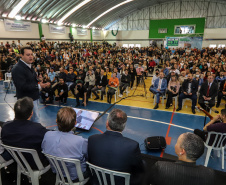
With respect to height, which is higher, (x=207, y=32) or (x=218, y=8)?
(x=218, y=8)

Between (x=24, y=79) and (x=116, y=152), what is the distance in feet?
6.62

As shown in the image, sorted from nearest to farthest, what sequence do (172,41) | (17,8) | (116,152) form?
(116,152), (17,8), (172,41)

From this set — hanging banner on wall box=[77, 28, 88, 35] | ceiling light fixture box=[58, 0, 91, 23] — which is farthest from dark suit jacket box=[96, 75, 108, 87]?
hanging banner on wall box=[77, 28, 88, 35]

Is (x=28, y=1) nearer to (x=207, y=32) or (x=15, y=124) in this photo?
(x=15, y=124)

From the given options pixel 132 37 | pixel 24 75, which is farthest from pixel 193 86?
pixel 132 37

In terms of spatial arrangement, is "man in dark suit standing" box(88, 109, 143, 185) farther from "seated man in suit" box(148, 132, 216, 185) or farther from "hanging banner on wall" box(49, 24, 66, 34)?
"hanging banner on wall" box(49, 24, 66, 34)

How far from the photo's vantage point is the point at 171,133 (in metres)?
4.28

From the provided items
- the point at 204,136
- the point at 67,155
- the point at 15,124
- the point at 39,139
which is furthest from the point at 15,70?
the point at 204,136

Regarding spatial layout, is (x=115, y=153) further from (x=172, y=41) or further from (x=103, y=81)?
(x=172, y=41)

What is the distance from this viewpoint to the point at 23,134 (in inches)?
71.2

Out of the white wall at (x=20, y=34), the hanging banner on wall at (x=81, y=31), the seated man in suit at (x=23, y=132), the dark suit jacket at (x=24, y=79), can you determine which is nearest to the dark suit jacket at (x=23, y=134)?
the seated man in suit at (x=23, y=132)

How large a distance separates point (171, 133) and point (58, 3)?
17472 mm

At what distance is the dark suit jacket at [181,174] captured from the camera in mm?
1334

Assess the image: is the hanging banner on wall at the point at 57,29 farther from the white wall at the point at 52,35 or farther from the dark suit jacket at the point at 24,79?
the dark suit jacket at the point at 24,79
